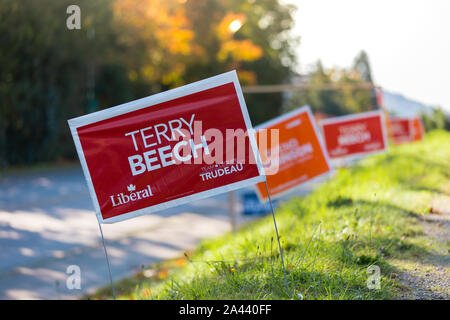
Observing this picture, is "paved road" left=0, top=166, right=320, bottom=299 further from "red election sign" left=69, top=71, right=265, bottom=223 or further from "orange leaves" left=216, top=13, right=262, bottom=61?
"orange leaves" left=216, top=13, right=262, bottom=61

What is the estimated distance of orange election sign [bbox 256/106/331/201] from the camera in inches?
304

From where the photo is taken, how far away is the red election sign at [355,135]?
37.0ft

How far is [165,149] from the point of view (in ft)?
14.8

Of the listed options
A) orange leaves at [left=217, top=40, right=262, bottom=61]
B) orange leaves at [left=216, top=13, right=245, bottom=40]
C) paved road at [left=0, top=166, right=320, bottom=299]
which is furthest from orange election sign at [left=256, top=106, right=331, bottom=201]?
orange leaves at [left=217, top=40, right=262, bottom=61]

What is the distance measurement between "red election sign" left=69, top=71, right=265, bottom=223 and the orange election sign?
3316mm

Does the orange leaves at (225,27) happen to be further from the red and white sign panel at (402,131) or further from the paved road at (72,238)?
the paved road at (72,238)

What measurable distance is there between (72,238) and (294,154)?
614 centimetres

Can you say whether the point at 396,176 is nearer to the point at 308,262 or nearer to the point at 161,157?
the point at 308,262

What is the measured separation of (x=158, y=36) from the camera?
30.4 m
